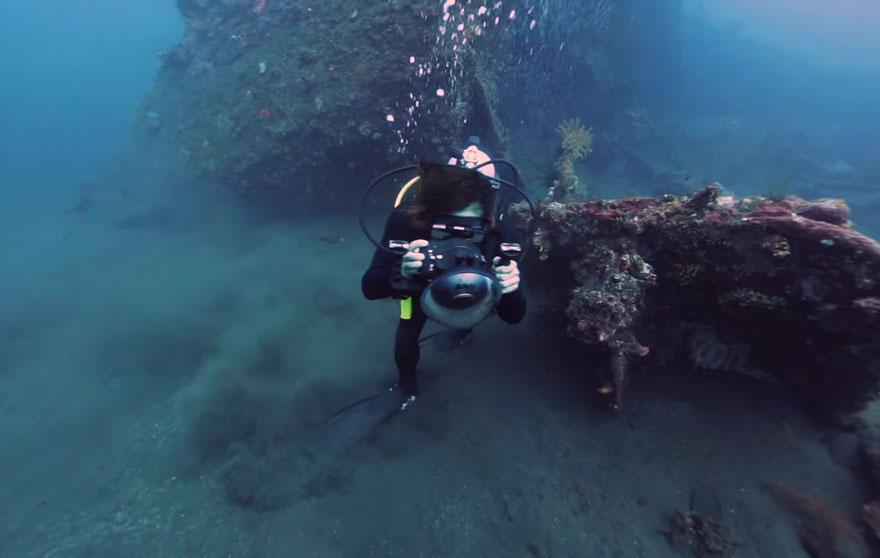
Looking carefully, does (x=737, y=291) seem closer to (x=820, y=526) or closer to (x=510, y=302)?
(x=820, y=526)

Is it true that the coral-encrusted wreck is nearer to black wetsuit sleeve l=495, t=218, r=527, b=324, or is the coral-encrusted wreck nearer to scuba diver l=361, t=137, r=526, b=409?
black wetsuit sleeve l=495, t=218, r=527, b=324

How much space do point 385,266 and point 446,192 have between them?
2.85 feet

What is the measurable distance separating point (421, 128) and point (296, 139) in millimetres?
3148

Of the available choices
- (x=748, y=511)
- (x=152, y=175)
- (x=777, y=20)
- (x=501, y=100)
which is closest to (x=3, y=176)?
(x=152, y=175)

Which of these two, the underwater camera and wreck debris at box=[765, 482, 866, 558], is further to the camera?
wreck debris at box=[765, 482, 866, 558]

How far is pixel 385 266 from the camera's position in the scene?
11.2 feet

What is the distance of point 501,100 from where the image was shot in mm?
12781

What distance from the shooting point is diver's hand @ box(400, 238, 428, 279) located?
8.52 ft

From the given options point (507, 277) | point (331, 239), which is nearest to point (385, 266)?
point (507, 277)

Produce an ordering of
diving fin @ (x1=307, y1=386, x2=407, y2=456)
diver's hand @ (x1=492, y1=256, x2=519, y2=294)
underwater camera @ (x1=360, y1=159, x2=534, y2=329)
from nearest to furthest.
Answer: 1. underwater camera @ (x1=360, y1=159, x2=534, y2=329)
2. diver's hand @ (x1=492, y1=256, x2=519, y2=294)
3. diving fin @ (x1=307, y1=386, x2=407, y2=456)

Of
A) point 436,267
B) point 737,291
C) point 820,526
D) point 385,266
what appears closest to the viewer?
point 436,267

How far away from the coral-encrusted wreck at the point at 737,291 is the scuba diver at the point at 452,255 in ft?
4.41

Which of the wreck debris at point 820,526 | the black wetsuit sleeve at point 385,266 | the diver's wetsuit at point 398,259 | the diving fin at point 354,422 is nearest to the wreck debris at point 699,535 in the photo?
the wreck debris at point 820,526

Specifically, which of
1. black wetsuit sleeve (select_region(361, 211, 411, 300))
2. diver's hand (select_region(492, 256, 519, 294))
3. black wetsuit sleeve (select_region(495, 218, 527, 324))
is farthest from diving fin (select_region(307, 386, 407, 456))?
diver's hand (select_region(492, 256, 519, 294))
